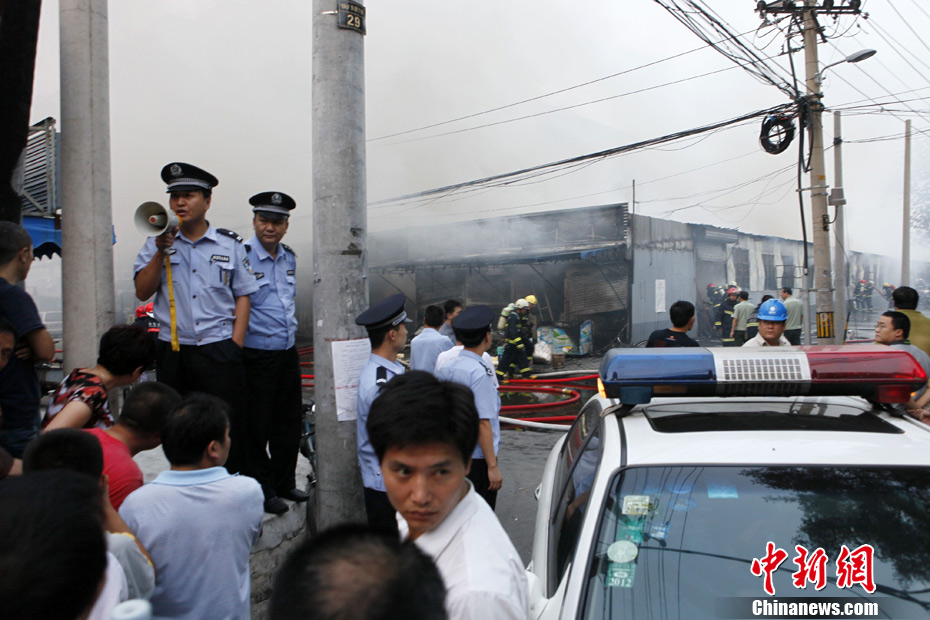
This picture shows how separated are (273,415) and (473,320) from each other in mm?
1198

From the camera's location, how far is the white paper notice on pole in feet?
10.1

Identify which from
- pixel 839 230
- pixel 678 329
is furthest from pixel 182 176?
pixel 839 230

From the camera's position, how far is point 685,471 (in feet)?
→ 6.57

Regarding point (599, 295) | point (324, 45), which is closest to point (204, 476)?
point (324, 45)

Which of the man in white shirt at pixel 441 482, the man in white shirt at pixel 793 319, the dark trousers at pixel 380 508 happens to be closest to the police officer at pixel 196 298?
the dark trousers at pixel 380 508

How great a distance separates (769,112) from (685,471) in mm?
10925

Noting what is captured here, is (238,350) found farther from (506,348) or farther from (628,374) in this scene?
(506,348)

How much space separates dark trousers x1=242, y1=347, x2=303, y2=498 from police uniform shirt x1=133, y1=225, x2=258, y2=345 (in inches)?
15.2

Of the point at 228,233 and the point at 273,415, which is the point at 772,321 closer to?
the point at 273,415

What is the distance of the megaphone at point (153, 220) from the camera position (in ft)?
8.92

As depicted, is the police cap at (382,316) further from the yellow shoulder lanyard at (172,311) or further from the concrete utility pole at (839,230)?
the concrete utility pole at (839,230)

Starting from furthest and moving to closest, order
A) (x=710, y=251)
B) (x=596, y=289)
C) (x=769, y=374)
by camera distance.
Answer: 1. (x=710, y=251)
2. (x=596, y=289)
3. (x=769, y=374)

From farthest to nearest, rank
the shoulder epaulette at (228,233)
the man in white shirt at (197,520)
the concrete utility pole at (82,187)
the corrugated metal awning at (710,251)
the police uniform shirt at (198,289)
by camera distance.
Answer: the corrugated metal awning at (710,251)
the concrete utility pole at (82,187)
the shoulder epaulette at (228,233)
the police uniform shirt at (198,289)
the man in white shirt at (197,520)

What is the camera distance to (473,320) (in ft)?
11.7
